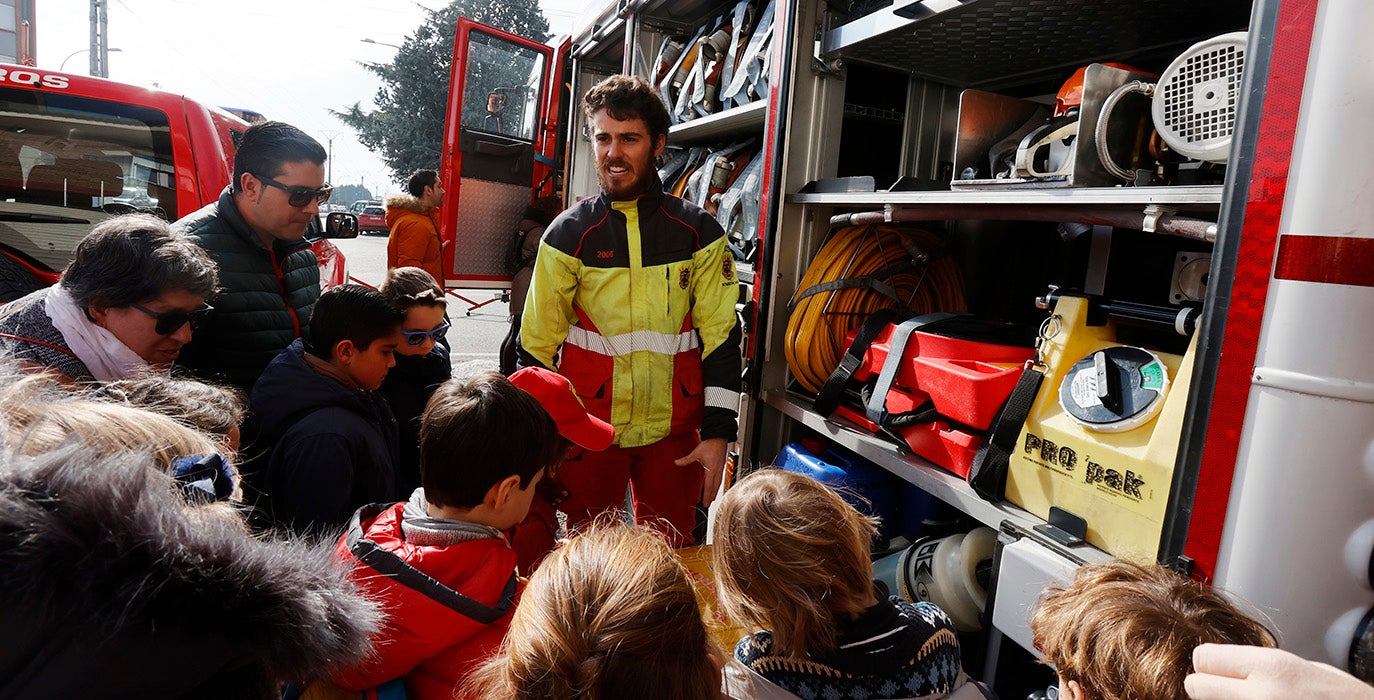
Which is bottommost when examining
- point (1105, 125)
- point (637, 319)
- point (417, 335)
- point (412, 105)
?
point (417, 335)

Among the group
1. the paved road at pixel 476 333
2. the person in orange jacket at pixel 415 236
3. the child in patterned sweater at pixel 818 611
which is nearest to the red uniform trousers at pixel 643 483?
the child in patterned sweater at pixel 818 611

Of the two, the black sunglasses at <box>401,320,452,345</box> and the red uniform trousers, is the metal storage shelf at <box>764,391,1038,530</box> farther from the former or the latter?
the black sunglasses at <box>401,320,452,345</box>

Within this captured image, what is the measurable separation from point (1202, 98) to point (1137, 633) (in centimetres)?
123

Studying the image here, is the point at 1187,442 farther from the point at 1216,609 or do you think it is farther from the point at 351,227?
the point at 351,227

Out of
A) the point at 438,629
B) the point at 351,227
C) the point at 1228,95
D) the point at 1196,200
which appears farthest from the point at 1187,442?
the point at 351,227

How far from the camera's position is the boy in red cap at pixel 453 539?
1.25 metres

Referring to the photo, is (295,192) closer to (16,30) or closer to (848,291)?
(848,291)

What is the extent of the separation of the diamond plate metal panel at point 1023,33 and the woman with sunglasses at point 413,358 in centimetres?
167

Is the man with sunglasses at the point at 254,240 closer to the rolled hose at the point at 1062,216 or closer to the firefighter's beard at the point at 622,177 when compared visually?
the firefighter's beard at the point at 622,177

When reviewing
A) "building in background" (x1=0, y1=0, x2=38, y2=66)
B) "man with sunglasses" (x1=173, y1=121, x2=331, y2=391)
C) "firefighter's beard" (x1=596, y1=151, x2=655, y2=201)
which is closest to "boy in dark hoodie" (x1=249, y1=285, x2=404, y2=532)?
"man with sunglasses" (x1=173, y1=121, x2=331, y2=391)

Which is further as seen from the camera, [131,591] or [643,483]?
[643,483]

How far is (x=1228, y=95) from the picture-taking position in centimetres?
160

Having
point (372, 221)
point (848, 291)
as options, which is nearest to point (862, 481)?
point (848, 291)

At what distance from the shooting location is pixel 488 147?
6.31 meters
